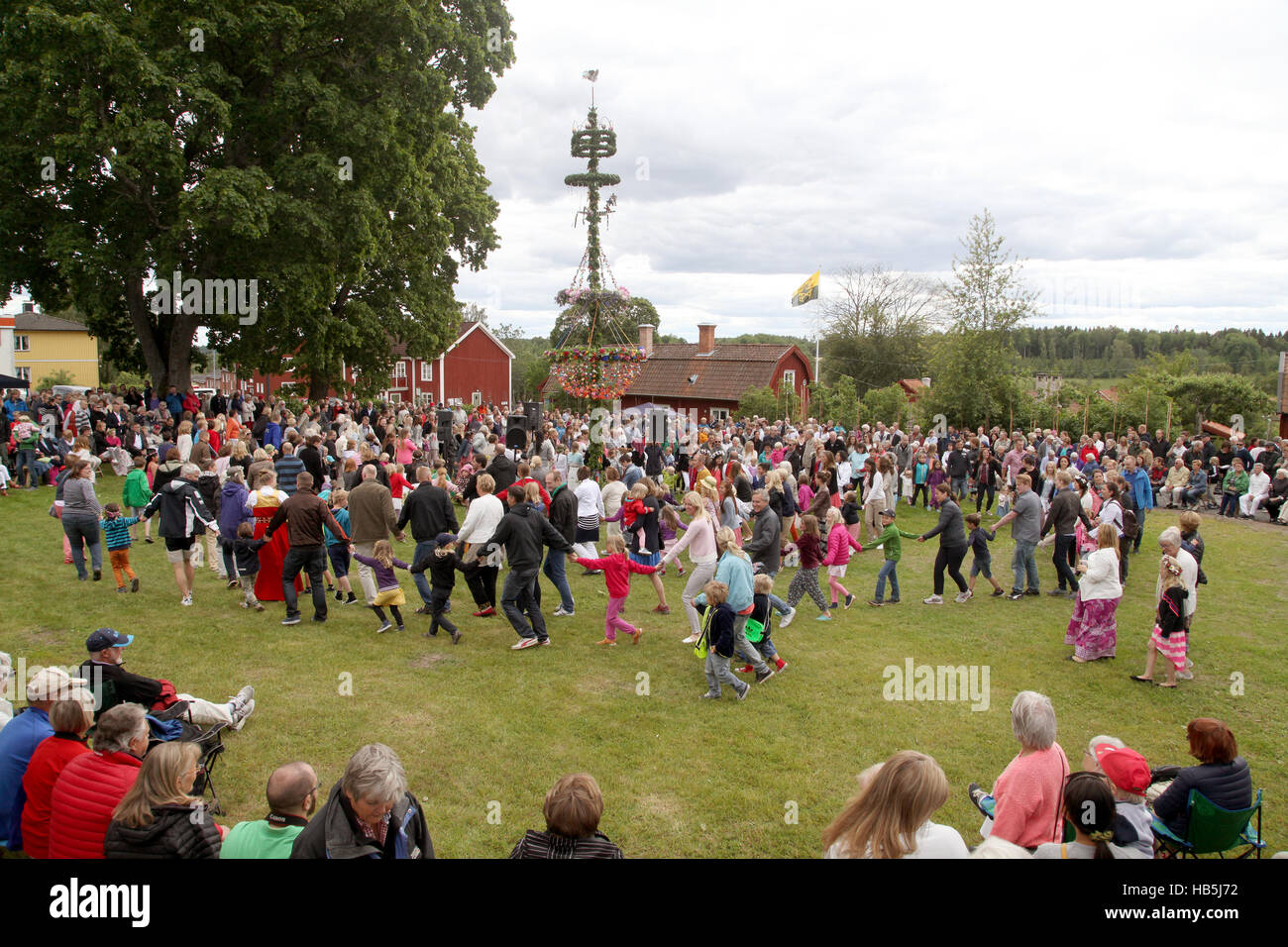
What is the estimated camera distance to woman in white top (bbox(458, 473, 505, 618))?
9305 mm

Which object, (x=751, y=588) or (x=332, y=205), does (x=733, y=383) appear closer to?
(x=332, y=205)

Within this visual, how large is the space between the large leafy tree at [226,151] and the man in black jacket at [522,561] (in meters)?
13.0

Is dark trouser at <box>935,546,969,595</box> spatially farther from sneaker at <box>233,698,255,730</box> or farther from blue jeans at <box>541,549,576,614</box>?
sneaker at <box>233,698,255,730</box>

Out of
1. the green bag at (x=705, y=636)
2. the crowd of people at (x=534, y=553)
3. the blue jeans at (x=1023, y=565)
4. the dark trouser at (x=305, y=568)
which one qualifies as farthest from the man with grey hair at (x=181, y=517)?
the blue jeans at (x=1023, y=565)

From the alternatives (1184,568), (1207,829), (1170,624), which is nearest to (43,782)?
(1207,829)

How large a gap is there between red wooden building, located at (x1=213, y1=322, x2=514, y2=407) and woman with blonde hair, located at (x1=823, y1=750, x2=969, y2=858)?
4270 cm

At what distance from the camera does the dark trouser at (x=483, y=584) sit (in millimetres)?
9688

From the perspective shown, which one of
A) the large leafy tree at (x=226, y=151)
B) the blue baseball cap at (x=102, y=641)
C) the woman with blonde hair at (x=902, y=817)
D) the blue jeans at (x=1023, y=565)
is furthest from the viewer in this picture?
the large leafy tree at (x=226, y=151)

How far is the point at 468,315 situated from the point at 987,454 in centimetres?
6883

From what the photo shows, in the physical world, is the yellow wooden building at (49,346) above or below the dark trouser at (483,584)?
above

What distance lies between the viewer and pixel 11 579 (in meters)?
10.5

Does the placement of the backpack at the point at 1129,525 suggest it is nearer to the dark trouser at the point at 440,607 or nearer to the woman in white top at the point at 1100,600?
the woman in white top at the point at 1100,600

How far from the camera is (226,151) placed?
19.8 meters
